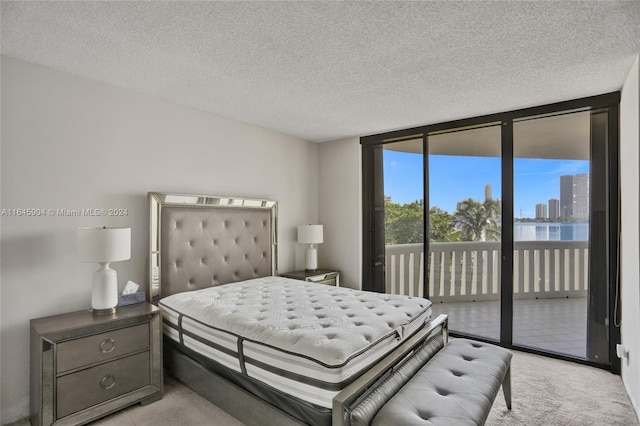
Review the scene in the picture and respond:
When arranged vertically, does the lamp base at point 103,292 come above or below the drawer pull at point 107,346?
above

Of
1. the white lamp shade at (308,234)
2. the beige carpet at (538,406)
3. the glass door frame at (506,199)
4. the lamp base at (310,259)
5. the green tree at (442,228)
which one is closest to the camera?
the beige carpet at (538,406)

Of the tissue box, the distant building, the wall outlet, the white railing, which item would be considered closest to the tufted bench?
the wall outlet

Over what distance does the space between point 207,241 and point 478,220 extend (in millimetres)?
2975

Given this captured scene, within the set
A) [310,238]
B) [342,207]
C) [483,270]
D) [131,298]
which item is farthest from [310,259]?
[131,298]

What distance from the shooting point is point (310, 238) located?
14.1ft

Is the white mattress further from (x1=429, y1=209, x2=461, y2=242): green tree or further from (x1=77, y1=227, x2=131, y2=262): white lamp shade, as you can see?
(x1=429, y1=209, x2=461, y2=242): green tree

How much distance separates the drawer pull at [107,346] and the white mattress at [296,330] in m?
0.44

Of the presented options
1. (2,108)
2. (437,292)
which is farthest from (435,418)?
(2,108)

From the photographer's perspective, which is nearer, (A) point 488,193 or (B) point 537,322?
(B) point 537,322

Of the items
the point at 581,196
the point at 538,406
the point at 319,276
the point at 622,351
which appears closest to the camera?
the point at 538,406

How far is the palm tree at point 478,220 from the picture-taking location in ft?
12.0

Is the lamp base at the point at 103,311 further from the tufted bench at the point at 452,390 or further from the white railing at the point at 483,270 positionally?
the white railing at the point at 483,270

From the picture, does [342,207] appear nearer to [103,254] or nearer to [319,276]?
[319,276]

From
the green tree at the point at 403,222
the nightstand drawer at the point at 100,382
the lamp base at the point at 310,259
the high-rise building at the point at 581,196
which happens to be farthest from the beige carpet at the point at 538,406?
the lamp base at the point at 310,259
